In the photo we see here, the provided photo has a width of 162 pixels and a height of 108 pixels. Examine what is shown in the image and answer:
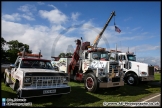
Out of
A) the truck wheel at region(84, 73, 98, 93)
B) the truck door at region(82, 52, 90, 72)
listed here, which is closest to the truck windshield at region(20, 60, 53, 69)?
the truck wheel at region(84, 73, 98, 93)

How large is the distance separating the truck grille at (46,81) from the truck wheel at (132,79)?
22.7 ft

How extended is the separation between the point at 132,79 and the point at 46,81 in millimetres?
7764

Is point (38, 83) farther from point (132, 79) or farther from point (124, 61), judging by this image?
point (124, 61)

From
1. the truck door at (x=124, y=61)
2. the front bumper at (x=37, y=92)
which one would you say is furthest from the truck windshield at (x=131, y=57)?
the front bumper at (x=37, y=92)

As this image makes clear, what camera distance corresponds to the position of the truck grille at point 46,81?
18.6 ft

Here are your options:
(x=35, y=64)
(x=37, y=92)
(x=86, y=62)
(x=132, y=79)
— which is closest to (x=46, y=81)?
(x=37, y=92)

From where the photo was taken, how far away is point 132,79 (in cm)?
1159

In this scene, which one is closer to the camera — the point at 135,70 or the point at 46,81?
the point at 46,81

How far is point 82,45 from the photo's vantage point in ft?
36.7

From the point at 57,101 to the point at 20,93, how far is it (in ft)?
5.37

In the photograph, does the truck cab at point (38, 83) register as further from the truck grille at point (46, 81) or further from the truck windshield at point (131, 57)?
the truck windshield at point (131, 57)

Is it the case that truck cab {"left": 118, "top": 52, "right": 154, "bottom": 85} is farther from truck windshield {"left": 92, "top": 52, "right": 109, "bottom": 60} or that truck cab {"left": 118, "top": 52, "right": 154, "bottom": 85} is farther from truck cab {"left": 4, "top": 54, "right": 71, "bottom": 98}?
truck cab {"left": 4, "top": 54, "right": 71, "bottom": 98}

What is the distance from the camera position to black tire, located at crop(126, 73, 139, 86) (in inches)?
446

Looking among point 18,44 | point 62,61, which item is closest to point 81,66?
point 62,61
